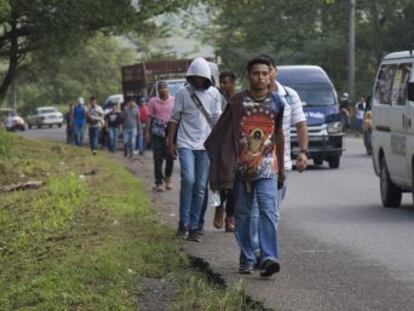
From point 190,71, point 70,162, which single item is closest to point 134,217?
point 190,71

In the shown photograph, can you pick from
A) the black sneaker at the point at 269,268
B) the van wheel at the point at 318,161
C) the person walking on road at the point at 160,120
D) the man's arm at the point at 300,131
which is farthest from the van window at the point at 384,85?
the van wheel at the point at 318,161

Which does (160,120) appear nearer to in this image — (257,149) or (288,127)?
(288,127)

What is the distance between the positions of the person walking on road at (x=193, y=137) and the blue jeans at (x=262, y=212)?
8.52 ft

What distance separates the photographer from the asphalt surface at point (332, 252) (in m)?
8.92

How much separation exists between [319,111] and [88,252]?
1449 centimetres

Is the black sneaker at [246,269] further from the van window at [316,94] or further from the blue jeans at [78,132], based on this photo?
the blue jeans at [78,132]

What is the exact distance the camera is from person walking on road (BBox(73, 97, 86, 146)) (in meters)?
37.7

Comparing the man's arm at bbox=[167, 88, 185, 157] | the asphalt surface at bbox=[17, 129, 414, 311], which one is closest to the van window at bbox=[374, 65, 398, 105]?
the asphalt surface at bbox=[17, 129, 414, 311]

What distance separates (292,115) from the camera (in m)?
10.2

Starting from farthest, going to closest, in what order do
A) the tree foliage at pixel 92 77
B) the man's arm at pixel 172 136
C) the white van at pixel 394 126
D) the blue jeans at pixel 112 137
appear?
the tree foliage at pixel 92 77 → the blue jeans at pixel 112 137 → the white van at pixel 394 126 → the man's arm at pixel 172 136

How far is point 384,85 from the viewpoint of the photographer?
1619 centimetres

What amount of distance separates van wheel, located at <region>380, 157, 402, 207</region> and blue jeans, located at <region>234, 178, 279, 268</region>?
6.42 m

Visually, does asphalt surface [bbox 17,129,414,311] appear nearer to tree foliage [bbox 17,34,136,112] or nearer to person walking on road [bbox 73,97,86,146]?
person walking on road [bbox 73,97,86,146]

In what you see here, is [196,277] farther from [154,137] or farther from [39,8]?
[39,8]
